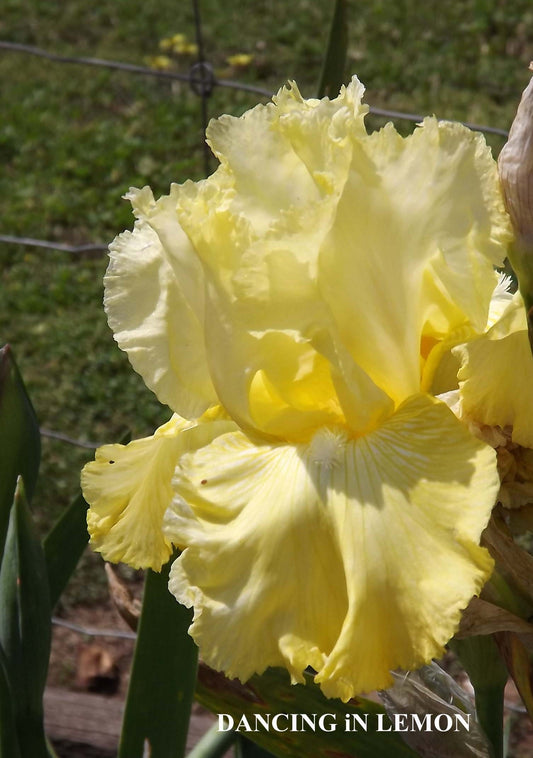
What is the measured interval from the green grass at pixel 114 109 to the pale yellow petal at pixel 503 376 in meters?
1.78

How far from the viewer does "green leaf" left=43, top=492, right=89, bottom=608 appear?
116 cm

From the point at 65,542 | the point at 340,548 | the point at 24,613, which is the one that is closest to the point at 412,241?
the point at 340,548

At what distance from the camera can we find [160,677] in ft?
3.31

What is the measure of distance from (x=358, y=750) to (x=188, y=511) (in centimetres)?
40

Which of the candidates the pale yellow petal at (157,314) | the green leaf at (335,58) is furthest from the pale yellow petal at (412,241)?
the green leaf at (335,58)

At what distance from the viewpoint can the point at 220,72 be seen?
3.75 m

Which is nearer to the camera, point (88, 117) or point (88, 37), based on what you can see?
point (88, 117)

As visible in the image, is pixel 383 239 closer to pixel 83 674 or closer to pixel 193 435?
pixel 193 435

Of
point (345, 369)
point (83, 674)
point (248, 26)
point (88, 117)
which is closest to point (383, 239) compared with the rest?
point (345, 369)

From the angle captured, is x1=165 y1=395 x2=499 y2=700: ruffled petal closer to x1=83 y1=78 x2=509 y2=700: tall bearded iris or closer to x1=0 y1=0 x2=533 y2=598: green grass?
x1=83 y1=78 x2=509 y2=700: tall bearded iris

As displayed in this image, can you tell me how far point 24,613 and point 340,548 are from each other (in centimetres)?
36

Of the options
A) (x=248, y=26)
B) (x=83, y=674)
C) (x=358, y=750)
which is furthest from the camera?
(x=248, y=26)

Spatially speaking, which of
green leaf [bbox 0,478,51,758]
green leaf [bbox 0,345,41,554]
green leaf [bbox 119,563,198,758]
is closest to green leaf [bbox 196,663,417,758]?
green leaf [bbox 119,563,198,758]

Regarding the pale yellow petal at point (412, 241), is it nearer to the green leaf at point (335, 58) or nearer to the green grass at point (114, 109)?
the green leaf at point (335, 58)
